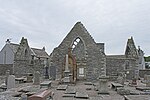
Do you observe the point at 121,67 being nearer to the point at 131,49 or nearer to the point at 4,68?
the point at 131,49

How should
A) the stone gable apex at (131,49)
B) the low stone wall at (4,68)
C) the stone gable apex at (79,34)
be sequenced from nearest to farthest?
the stone gable apex at (79,34)
the stone gable apex at (131,49)
the low stone wall at (4,68)

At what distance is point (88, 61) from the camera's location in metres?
27.1

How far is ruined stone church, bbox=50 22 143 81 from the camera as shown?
88.1 feet

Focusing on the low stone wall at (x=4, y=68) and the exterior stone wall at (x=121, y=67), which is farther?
the low stone wall at (x=4, y=68)

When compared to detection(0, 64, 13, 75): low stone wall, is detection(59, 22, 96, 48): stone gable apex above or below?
above

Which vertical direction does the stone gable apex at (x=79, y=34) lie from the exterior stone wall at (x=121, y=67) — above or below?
above

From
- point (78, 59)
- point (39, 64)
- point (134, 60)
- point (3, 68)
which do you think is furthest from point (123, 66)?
point (3, 68)

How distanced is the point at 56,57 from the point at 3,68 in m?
9.16

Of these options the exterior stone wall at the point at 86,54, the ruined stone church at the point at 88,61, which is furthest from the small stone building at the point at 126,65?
the exterior stone wall at the point at 86,54

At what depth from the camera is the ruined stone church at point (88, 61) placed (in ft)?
88.1

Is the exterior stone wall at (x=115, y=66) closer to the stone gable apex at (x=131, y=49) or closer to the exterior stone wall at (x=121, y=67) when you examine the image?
the exterior stone wall at (x=121, y=67)

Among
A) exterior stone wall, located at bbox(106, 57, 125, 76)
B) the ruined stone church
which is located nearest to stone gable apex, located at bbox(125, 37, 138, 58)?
the ruined stone church

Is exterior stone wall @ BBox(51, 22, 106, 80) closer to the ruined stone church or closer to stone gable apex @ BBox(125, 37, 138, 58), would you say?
the ruined stone church

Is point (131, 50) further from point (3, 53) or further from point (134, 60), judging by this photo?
point (3, 53)
